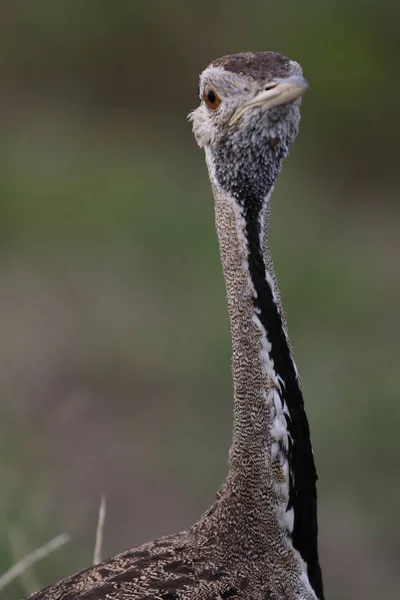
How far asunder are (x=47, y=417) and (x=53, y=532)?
2041 mm

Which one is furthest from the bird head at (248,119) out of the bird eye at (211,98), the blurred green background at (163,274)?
the blurred green background at (163,274)

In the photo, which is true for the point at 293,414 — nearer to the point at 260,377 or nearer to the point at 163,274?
the point at 260,377

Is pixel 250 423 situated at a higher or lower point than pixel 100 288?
higher

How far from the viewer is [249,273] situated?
3467 mm

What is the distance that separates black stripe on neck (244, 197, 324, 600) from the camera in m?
3.47

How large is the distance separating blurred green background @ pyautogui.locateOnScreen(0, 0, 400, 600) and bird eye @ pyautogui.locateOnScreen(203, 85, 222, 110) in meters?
1.96

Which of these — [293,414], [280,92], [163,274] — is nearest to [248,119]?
[280,92]

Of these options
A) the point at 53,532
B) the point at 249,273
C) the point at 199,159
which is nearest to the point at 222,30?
the point at 199,159

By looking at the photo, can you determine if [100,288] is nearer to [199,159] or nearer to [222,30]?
[199,159]

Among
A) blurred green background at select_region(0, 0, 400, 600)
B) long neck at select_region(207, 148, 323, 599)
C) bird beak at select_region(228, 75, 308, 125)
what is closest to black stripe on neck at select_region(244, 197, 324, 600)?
long neck at select_region(207, 148, 323, 599)

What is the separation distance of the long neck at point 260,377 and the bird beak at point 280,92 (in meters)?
0.28

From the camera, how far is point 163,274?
32.3 ft

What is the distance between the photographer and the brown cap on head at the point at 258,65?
3410mm

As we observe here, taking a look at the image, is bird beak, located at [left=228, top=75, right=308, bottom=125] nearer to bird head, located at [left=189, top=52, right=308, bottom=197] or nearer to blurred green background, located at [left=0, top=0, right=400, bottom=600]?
bird head, located at [left=189, top=52, right=308, bottom=197]
